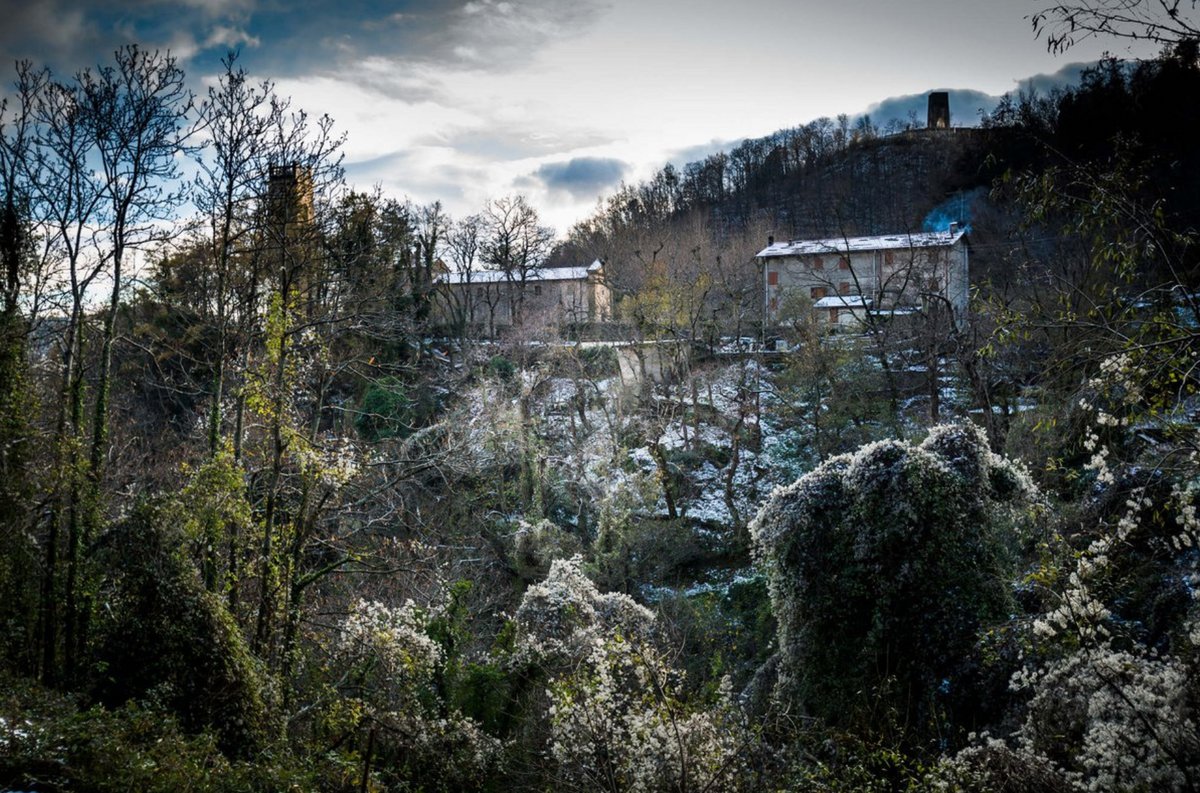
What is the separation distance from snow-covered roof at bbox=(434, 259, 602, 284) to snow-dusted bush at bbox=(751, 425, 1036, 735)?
31479mm

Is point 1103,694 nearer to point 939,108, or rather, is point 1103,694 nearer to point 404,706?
point 404,706

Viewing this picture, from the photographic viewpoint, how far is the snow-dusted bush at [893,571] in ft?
36.4

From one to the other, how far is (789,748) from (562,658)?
4869mm

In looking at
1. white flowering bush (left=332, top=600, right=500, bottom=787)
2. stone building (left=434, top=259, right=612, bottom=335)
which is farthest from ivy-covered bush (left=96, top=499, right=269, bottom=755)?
stone building (left=434, top=259, right=612, bottom=335)

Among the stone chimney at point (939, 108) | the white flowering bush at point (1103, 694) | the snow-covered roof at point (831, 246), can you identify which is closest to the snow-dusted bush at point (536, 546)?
the white flowering bush at point (1103, 694)

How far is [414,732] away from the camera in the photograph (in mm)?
11930

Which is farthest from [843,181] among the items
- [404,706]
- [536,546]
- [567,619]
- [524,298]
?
[404,706]

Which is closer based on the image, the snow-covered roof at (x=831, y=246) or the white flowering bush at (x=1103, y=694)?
the white flowering bush at (x=1103, y=694)

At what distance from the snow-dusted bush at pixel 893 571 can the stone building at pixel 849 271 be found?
18.2m

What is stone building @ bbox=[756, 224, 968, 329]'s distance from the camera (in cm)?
3284

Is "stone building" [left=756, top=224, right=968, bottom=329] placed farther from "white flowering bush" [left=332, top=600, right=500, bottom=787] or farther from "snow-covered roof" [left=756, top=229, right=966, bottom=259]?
"white flowering bush" [left=332, top=600, right=500, bottom=787]

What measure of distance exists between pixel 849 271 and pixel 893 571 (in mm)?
29565

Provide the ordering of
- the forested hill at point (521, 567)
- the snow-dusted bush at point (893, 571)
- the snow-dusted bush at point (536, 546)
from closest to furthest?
the forested hill at point (521, 567) < the snow-dusted bush at point (893, 571) < the snow-dusted bush at point (536, 546)

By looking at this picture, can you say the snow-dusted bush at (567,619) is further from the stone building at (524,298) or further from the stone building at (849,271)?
the stone building at (524,298)
